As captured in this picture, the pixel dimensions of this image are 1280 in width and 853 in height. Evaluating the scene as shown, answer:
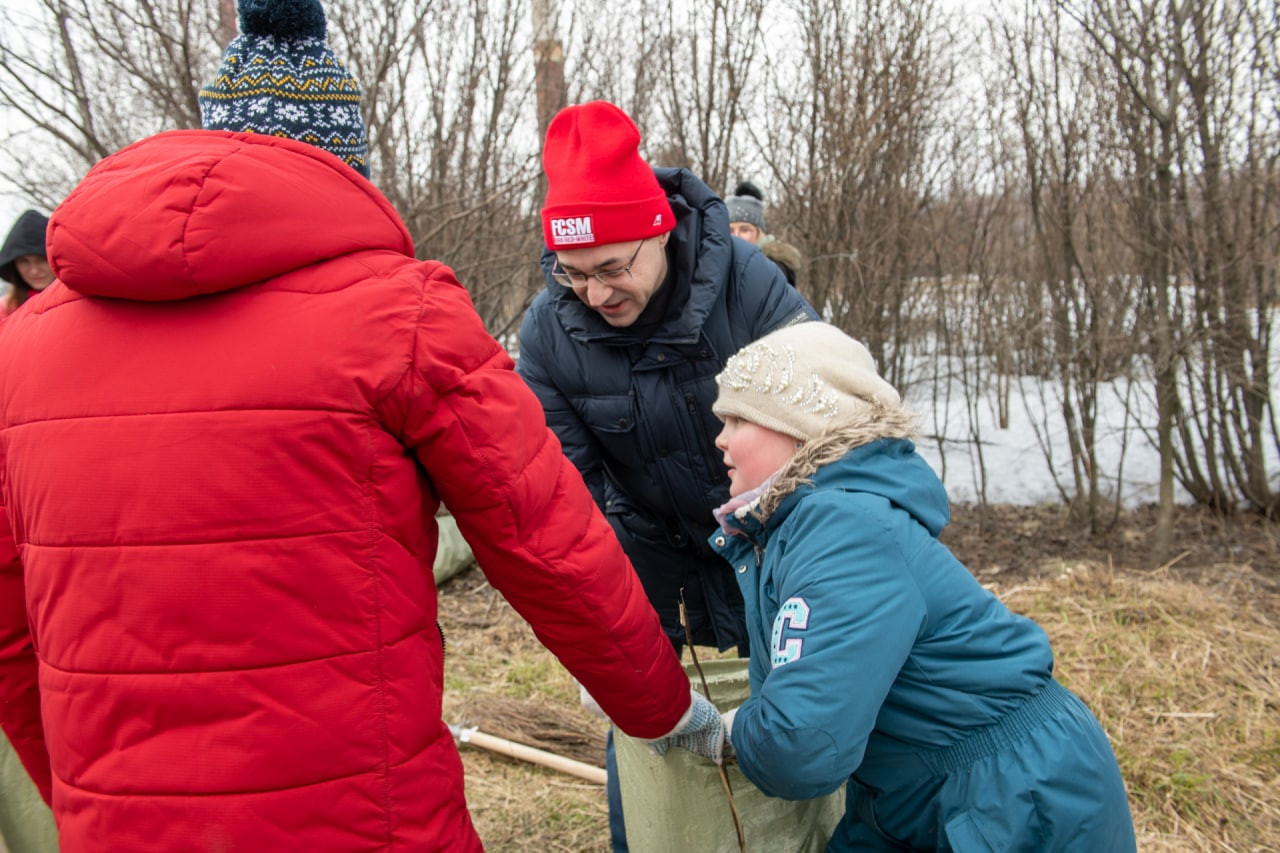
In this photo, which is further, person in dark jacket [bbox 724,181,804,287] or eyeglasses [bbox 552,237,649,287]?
person in dark jacket [bbox 724,181,804,287]

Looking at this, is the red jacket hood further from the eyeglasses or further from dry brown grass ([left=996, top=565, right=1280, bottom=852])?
dry brown grass ([left=996, top=565, right=1280, bottom=852])

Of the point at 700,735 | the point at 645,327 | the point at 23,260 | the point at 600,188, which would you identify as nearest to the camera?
the point at 700,735

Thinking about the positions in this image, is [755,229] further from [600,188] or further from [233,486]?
[233,486]

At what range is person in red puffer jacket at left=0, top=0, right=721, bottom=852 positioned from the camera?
1.22 m

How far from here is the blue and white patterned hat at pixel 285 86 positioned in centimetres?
162

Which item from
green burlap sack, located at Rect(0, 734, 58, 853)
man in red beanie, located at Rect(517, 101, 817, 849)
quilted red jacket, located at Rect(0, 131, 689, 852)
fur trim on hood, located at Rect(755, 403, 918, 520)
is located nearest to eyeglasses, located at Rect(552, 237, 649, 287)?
man in red beanie, located at Rect(517, 101, 817, 849)

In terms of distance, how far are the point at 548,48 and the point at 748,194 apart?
71.3 inches

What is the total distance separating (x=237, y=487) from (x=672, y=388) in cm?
126

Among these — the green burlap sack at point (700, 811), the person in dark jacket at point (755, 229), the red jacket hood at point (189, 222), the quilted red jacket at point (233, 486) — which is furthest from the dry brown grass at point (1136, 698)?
the red jacket hood at point (189, 222)

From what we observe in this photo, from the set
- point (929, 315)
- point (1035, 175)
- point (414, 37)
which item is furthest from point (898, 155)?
point (414, 37)

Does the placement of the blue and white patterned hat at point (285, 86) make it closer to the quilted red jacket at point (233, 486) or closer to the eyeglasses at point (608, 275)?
the quilted red jacket at point (233, 486)

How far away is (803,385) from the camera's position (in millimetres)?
1805

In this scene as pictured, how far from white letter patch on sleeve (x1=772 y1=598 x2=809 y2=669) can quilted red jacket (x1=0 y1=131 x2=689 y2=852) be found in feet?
1.88

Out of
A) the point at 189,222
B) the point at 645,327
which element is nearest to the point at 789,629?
the point at 645,327
